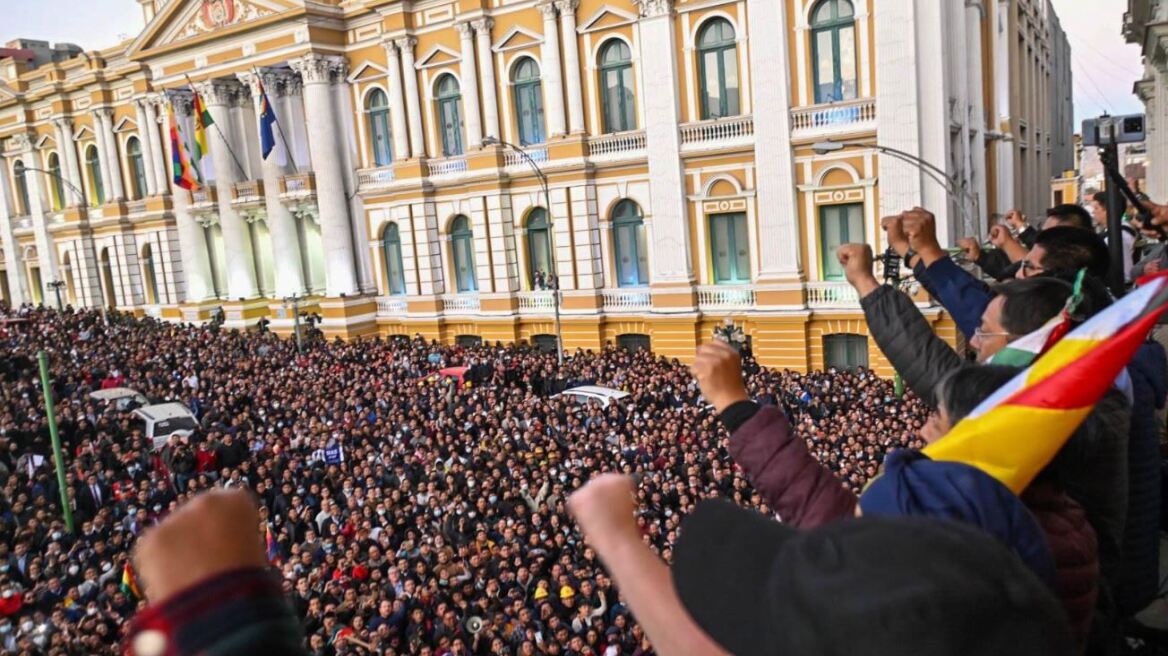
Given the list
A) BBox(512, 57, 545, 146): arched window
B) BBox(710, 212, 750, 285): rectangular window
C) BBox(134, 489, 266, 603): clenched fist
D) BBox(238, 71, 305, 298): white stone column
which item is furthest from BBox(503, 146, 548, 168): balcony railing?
BBox(134, 489, 266, 603): clenched fist

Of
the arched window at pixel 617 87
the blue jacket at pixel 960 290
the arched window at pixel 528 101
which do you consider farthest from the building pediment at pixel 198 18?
the blue jacket at pixel 960 290

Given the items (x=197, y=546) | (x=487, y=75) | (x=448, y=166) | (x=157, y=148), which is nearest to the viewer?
(x=197, y=546)

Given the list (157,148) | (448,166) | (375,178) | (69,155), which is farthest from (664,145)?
(69,155)

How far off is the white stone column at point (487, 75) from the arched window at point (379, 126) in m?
4.44

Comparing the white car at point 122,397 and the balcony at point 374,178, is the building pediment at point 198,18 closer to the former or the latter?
the balcony at point 374,178

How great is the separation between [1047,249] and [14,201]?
5104 centimetres

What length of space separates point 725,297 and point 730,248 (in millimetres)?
1431

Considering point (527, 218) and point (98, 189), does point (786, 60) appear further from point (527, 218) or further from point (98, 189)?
point (98, 189)

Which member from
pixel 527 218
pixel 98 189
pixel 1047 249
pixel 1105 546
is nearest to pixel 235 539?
→ pixel 1105 546

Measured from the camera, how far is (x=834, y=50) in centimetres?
2158

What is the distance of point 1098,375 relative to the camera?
1993 mm

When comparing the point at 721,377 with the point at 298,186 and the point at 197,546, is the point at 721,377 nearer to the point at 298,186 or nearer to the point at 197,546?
the point at 197,546

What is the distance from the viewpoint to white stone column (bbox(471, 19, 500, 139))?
26531 millimetres

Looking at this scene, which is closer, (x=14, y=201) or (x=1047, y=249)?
(x=1047, y=249)
